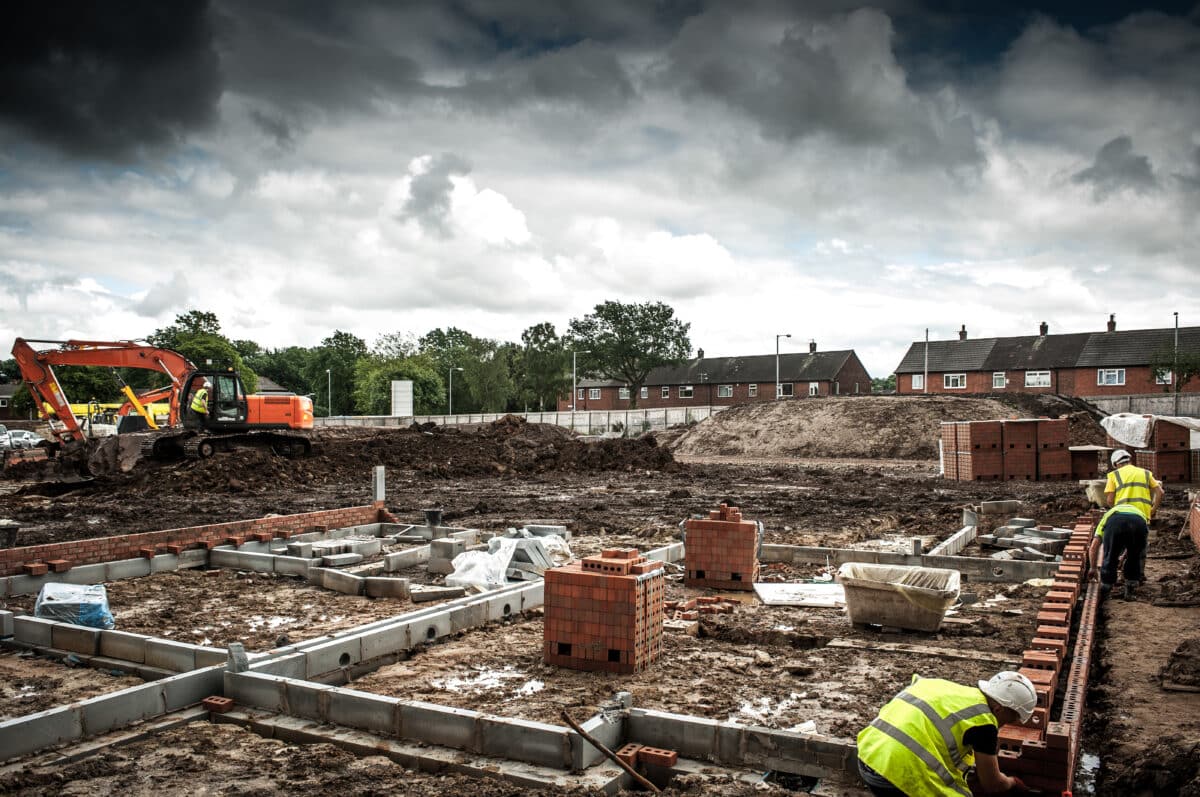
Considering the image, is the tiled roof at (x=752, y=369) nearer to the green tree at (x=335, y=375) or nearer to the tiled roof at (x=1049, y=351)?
the tiled roof at (x=1049, y=351)

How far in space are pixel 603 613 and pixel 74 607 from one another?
4.74 m

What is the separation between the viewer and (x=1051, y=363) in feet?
186

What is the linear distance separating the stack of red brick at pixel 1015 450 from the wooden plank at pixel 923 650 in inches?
730

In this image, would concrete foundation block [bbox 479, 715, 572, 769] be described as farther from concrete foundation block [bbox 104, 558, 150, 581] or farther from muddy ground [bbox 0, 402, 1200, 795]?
concrete foundation block [bbox 104, 558, 150, 581]

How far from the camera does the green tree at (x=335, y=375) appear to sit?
97750 millimetres

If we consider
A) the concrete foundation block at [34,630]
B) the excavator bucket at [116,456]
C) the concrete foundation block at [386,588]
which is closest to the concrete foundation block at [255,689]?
the concrete foundation block at [34,630]

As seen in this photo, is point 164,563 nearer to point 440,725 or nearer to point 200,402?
point 440,725

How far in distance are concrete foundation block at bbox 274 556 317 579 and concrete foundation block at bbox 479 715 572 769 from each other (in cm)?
617

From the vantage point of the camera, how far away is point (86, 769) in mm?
4738

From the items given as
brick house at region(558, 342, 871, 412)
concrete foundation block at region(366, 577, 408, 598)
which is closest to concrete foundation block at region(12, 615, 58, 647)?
concrete foundation block at region(366, 577, 408, 598)

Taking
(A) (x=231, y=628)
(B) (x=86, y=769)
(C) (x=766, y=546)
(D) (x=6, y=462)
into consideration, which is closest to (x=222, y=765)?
(B) (x=86, y=769)

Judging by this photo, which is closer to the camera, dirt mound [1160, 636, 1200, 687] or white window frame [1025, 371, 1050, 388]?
dirt mound [1160, 636, 1200, 687]

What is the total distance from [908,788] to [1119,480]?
7.18m

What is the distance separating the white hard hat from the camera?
13.8 ft
